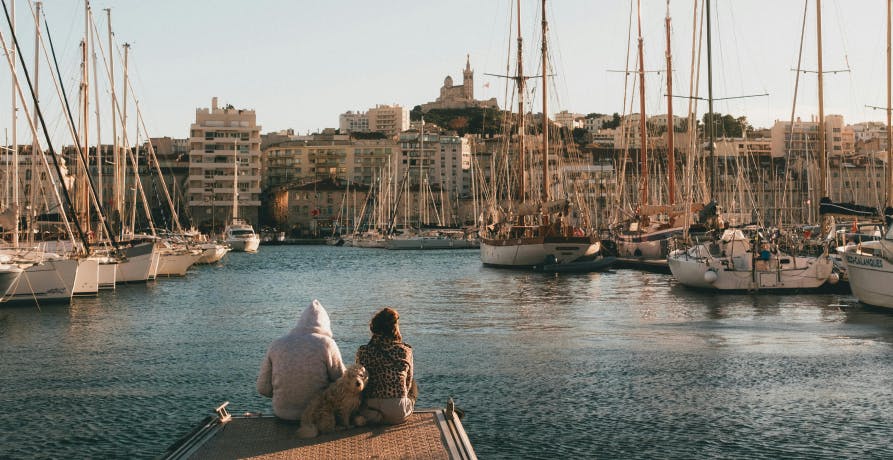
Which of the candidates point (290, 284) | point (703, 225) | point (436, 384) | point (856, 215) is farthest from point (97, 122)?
point (436, 384)

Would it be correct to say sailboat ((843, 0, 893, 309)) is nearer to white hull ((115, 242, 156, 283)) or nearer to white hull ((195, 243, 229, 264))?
white hull ((115, 242, 156, 283))

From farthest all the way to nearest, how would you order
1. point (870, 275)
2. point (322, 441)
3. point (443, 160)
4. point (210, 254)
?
point (443, 160) → point (210, 254) → point (870, 275) → point (322, 441)

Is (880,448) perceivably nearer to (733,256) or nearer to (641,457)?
(641,457)

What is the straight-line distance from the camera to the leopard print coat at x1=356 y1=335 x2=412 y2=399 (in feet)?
34.9

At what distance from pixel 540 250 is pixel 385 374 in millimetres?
47686

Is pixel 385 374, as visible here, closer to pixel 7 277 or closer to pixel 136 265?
pixel 7 277

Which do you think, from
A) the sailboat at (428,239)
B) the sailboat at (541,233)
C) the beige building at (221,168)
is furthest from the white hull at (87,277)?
the beige building at (221,168)

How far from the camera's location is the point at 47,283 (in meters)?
32.3

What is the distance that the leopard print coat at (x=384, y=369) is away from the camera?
10635mm

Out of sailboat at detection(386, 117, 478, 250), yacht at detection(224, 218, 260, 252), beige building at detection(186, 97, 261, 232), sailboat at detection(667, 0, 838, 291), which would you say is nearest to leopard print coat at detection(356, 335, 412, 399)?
sailboat at detection(667, 0, 838, 291)

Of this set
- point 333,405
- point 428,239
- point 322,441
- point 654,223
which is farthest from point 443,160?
point 322,441

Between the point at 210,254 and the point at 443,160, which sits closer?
the point at 210,254

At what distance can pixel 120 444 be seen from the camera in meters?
13.3

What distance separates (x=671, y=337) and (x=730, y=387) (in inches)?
275
